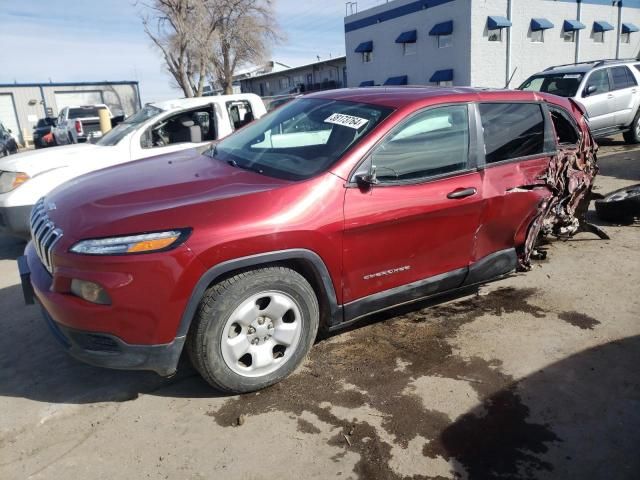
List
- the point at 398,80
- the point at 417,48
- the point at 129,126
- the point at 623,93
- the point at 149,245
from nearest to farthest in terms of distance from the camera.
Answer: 1. the point at 149,245
2. the point at 129,126
3. the point at 623,93
4. the point at 417,48
5. the point at 398,80

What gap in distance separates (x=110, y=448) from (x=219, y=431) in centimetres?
55

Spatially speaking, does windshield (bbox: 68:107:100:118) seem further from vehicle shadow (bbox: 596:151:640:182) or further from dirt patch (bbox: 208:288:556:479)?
dirt patch (bbox: 208:288:556:479)

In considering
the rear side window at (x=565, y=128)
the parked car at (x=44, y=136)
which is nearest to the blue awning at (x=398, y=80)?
the parked car at (x=44, y=136)

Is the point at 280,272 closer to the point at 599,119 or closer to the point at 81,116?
the point at 599,119

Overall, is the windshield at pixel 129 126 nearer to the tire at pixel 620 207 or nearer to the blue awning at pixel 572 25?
the tire at pixel 620 207

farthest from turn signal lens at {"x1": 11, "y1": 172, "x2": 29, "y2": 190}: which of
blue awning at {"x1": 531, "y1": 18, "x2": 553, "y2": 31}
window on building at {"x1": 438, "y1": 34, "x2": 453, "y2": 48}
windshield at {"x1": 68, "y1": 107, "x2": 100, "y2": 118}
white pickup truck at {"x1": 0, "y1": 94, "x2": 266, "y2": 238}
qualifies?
blue awning at {"x1": 531, "y1": 18, "x2": 553, "y2": 31}

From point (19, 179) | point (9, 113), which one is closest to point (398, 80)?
point (19, 179)

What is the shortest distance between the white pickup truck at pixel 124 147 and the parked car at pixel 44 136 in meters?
14.9

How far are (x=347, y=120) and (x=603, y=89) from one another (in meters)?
9.47

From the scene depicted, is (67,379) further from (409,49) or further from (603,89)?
(409,49)

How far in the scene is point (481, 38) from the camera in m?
22.3

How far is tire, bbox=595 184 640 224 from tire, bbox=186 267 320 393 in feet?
15.4

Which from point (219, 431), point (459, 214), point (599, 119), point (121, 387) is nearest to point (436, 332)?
point (459, 214)

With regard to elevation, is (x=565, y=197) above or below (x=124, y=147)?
below
